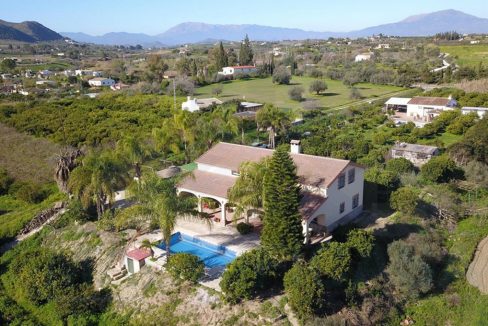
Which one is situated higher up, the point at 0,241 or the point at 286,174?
the point at 286,174

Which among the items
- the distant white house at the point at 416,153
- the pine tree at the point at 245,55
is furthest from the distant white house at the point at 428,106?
the pine tree at the point at 245,55

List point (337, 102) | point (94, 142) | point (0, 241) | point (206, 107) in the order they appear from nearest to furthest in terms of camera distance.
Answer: point (0, 241)
point (94, 142)
point (206, 107)
point (337, 102)

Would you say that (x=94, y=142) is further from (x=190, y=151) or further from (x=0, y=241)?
(x=0, y=241)

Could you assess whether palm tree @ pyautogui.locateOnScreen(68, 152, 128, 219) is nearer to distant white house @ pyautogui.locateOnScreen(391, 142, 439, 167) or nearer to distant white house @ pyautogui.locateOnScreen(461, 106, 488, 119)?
distant white house @ pyautogui.locateOnScreen(391, 142, 439, 167)

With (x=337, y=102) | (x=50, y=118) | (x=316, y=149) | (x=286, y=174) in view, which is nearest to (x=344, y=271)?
(x=286, y=174)

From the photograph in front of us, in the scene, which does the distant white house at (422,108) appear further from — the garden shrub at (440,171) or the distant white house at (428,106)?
the garden shrub at (440,171)

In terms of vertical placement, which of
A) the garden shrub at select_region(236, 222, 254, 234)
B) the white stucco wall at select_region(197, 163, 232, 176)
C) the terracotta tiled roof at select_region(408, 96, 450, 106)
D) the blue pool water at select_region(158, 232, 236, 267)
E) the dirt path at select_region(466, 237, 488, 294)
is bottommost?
the dirt path at select_region(466, 237, 488, 294)

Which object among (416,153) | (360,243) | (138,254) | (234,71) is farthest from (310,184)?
(234,71)

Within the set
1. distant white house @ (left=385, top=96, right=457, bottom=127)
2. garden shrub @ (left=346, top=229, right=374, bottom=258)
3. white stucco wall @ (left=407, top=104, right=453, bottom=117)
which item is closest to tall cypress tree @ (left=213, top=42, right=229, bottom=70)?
distant white house @ (left=385, top=96, right=457, bottom=127)
